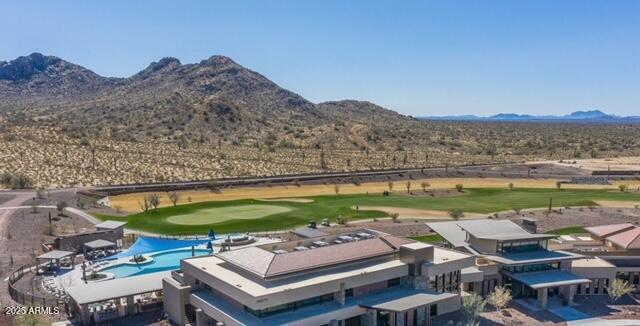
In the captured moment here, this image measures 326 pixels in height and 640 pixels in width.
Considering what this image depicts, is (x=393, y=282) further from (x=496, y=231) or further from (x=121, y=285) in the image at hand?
(x=121, y=285)

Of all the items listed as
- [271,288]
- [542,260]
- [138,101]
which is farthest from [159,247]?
[138,101]

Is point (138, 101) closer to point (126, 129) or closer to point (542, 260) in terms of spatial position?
point (126, 129)

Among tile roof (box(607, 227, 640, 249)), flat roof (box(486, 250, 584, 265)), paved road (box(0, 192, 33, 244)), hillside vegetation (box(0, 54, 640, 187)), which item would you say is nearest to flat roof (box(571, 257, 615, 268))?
flat roof (box(486, 250, 584, 265))

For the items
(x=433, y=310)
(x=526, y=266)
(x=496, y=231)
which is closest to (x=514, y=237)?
(x=496, y=231)

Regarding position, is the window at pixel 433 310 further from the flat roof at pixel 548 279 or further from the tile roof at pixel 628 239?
the tile roof at pixel 628 239

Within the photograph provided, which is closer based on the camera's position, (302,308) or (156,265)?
(302,308)

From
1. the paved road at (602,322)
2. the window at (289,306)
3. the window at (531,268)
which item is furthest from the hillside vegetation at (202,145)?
the paved road at (602,322)
